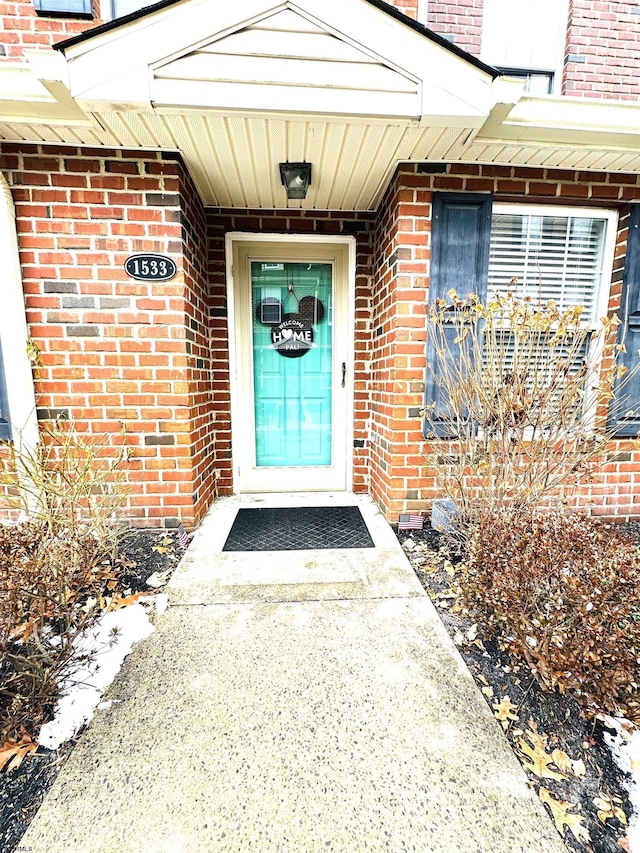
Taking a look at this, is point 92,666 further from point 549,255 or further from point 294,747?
point 549,255

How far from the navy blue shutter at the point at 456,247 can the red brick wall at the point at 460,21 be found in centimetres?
170

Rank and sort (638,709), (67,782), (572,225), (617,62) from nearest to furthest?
(67,782)
(638,709)
(572,225)
(617,62)

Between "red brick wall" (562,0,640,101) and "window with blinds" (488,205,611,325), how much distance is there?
1388 millimetres

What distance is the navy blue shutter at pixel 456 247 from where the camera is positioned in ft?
8.17

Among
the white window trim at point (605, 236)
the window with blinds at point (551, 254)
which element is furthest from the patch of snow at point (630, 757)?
the window with blinds at point (551, 254)

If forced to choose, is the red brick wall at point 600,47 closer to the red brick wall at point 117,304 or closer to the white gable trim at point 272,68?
the white gable trim at point 272,68

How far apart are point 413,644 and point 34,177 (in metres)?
3.38

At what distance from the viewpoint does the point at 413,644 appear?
1593 millimetres

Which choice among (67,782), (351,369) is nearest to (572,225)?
(351,369)

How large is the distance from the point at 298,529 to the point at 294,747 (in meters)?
1.50

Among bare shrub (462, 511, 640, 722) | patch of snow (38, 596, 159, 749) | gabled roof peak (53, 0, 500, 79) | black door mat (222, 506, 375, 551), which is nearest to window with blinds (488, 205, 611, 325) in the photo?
gabled roof peak (53, 0, 500, 79)

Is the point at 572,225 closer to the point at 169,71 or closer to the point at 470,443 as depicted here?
the point at 470,443

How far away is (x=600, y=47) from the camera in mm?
3084

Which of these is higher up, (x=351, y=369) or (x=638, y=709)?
(x=351, y=369)
